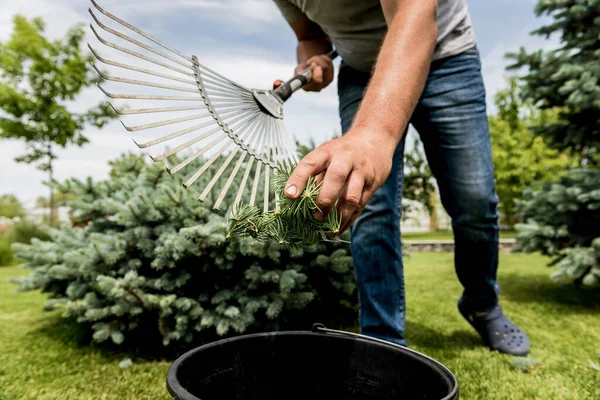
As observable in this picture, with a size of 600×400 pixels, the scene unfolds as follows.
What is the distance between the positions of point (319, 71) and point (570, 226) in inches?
114

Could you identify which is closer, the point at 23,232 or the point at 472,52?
the point at 472,52

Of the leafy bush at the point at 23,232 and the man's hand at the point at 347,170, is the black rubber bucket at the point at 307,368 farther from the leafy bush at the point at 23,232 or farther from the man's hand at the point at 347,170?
the leafy bush at the point at 23,232

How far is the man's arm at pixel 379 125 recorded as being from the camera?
777 millimetres

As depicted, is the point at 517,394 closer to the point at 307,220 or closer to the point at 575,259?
the point at 307,220

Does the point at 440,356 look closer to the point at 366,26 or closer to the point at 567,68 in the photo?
the point at 366,26

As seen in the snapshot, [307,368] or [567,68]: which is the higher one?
[567,68]

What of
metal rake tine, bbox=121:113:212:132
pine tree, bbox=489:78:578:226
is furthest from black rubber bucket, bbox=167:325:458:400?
pine tree, bbox=489:78:578:226

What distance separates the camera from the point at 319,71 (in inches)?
65.7

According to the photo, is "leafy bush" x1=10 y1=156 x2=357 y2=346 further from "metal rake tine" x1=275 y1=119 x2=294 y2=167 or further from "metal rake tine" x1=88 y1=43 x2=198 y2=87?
"metal rake tine" x1=88 y1=43 x2=198 y2=87

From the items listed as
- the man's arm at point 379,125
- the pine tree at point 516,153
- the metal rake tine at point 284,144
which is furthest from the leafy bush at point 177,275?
the pine tree at point 516,153

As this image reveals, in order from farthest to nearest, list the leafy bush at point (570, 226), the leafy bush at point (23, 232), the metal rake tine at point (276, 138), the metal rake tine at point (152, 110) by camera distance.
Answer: the leafy bush at point (23, 232)
the leafy bush at point (570, 226)
the metal rake tine at point (276, 138)
the metal rake tine at point (152, 110)

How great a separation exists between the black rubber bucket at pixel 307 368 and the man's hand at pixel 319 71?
3.15ft

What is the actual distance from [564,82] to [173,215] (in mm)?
3366

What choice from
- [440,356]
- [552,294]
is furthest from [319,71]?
[552,294]
